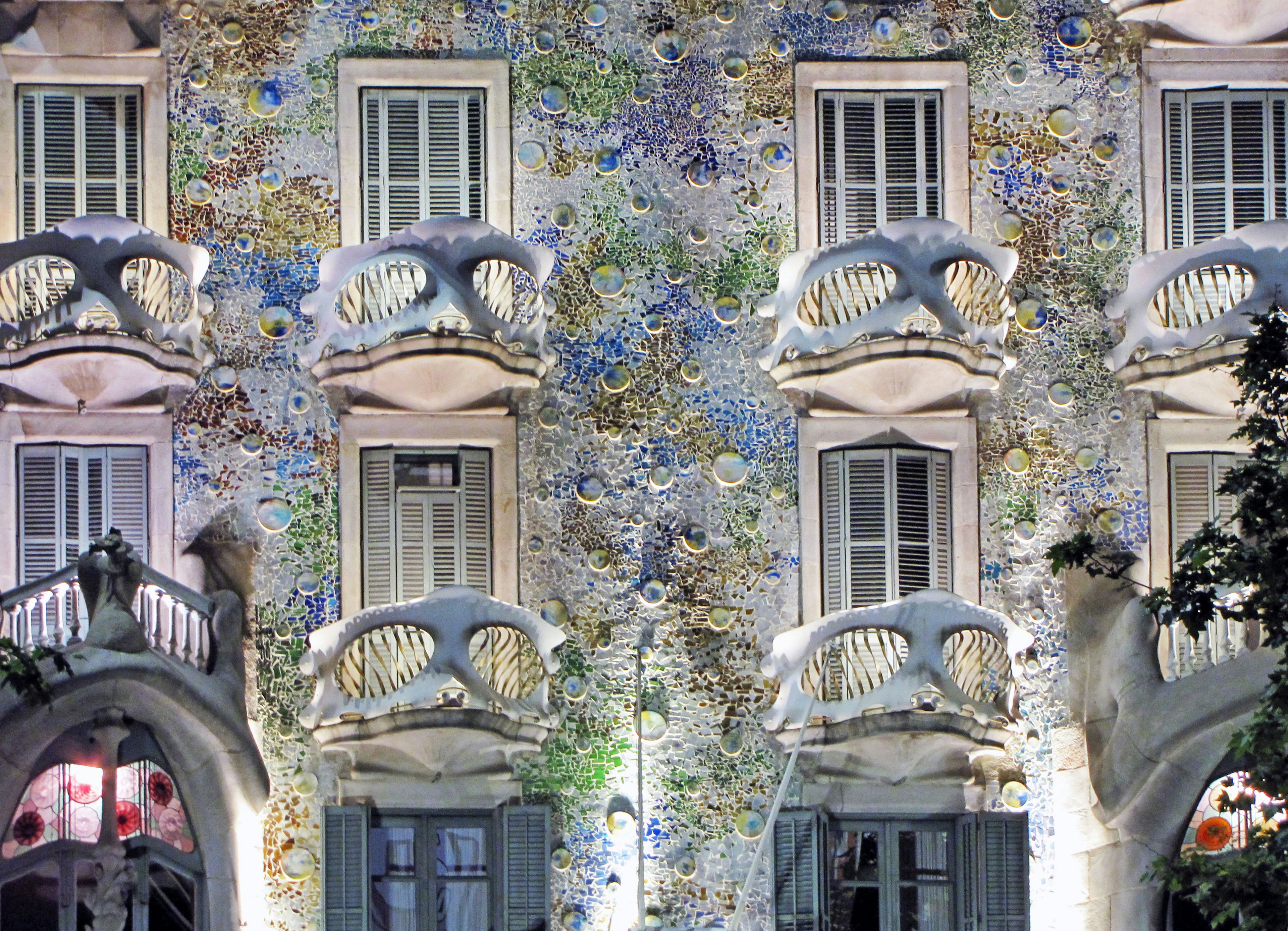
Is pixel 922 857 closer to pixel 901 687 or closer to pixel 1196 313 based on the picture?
pixel 901 687

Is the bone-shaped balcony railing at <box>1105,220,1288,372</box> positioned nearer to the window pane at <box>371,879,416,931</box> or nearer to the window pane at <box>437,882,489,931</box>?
the window pane at <box>437,882,489,931</box>

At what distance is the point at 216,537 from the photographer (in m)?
22.1

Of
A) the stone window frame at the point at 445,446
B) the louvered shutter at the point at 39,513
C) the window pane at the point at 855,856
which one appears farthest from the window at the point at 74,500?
the window pane at the point at 855,856

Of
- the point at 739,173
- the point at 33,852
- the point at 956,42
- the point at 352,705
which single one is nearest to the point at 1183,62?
the point at 956,42

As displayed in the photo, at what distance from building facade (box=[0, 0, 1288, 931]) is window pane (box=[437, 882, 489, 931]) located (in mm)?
27

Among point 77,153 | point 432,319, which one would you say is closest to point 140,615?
point 432,319

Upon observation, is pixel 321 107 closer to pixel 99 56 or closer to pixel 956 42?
pixel 99 56

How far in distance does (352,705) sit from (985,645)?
5.25 metres

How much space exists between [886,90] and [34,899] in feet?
33.2

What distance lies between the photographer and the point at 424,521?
880 inches

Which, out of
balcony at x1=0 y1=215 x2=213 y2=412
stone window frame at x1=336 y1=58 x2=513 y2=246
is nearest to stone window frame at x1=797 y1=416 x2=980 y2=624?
stone window frame at x1=336 y1=58 x2=513 y2=246

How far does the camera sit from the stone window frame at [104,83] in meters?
22.7

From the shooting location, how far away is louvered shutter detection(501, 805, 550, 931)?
2117 cm

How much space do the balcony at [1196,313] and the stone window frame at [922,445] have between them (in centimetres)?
157
